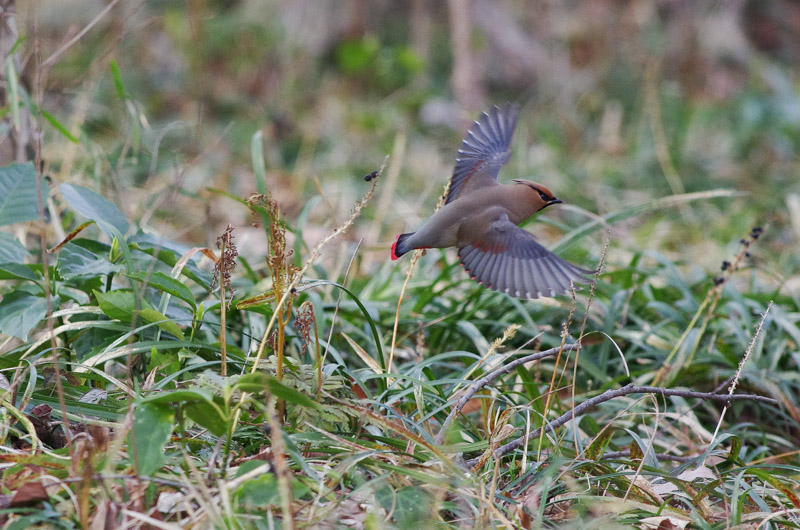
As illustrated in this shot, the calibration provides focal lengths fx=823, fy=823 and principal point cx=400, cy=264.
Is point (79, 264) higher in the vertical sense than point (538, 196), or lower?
lower

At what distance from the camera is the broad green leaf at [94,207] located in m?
2.10

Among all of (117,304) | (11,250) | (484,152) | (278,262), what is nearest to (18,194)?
(11,250)

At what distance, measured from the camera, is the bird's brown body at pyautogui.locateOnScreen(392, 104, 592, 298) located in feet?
6.26

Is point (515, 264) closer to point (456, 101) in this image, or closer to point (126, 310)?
point (126, 310)

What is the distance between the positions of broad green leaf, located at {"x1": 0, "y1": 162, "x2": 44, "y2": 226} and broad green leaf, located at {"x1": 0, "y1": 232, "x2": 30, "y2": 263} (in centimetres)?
4

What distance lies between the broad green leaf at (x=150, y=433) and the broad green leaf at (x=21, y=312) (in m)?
0.56

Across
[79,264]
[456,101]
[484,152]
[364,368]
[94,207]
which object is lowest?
[364,368]

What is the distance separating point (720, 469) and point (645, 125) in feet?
15.4

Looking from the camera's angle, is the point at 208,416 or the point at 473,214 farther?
the point at 473,214

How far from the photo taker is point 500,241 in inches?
79.0

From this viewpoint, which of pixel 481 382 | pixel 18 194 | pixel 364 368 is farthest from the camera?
pixel 364 368

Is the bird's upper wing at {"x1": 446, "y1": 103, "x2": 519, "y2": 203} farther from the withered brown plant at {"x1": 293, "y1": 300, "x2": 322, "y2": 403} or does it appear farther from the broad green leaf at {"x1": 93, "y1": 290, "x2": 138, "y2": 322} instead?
the broad green leaf at {"x1": 93, "y1": 290, "x2": 138, "y2": 322}

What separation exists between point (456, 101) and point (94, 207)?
200 inches

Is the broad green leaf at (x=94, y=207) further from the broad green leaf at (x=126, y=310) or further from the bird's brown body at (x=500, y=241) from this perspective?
the bird's brown body at (x=500, y=241)
